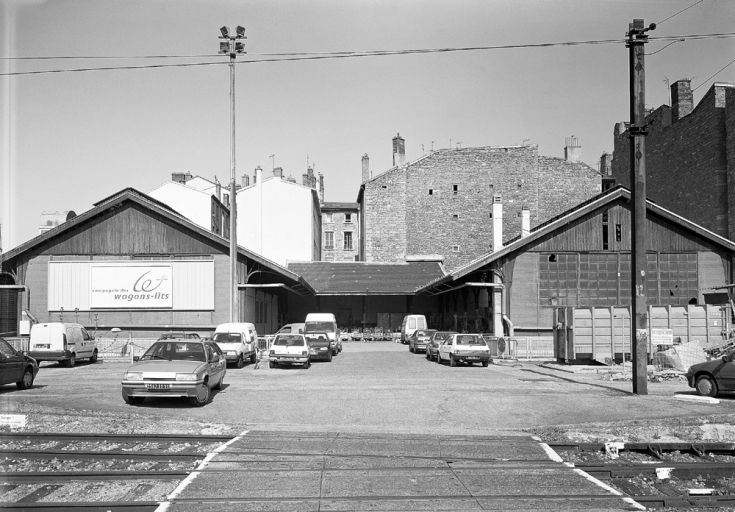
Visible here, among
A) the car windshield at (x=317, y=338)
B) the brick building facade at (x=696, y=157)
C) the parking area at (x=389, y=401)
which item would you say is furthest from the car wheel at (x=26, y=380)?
the brick building facade at (x=696, y=157)

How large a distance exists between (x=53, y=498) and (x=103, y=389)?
40.2 ft

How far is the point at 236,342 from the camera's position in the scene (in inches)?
1166

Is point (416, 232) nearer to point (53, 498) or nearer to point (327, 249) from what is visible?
point (327, 249)

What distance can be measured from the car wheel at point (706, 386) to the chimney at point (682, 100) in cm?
3641

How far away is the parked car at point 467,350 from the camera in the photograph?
1209 inches

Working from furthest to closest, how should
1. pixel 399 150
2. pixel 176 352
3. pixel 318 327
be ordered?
pixel 399 150 → pixel 318 327 → pixel 176 352

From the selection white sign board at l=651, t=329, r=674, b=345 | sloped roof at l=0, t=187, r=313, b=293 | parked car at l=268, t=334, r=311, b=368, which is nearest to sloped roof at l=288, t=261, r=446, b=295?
sloped roof at l=0, t=187, r=313, b=293

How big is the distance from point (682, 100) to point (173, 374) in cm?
4647

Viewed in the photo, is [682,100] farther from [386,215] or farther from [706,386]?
[706,386]

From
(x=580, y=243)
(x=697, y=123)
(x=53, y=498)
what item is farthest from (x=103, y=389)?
(x=697, y=123)

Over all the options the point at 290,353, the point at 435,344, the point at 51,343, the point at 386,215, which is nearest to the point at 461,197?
the point at 386,215

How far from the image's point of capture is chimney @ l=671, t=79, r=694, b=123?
5109 centimetres

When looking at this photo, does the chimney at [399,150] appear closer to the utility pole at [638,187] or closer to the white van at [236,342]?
the white van at [236,342]

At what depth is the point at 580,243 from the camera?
3956 cm
